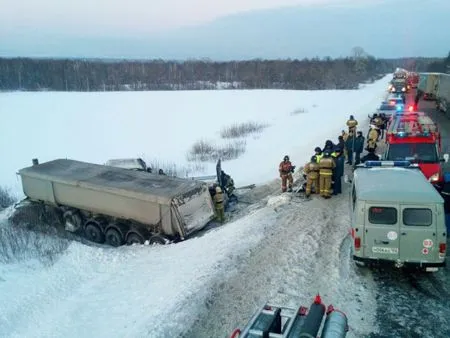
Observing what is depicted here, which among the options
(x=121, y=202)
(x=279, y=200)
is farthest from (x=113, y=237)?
(x=279, y=200)

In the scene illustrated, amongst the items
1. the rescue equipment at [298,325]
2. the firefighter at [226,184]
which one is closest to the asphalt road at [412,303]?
the rescue equipment at [298,325]

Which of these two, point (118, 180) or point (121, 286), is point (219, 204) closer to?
point (118, 180)

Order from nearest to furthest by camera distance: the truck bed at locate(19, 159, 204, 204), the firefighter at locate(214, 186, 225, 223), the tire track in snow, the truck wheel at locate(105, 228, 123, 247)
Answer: the tire track in snow, the truck bed at locate(19, 159, 204, 204), the truck wheel at locate(105, 228, 123, 247), the firefighter at locate(214, 186, 225, 223)

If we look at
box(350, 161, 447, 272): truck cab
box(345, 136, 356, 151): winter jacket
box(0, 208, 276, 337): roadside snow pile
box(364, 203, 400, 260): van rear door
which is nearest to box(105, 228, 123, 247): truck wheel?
box(0, 208, 276, 337): roadside snow pile

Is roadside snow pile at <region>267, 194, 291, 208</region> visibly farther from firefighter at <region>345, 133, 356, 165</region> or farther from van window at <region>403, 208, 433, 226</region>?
van window at <region>403, 208, 433, 226</region>

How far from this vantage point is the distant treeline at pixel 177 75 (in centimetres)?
9606

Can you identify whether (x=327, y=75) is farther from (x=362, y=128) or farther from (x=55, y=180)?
(x=55, y=180)

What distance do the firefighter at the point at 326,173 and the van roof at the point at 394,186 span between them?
8.86 ft

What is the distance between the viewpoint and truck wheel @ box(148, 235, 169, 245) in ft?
38.5

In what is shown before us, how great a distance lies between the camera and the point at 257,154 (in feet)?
85.7

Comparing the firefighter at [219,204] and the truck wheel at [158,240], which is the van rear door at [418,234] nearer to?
the truck wheel at [158,240]

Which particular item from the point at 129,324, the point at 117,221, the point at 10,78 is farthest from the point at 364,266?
the point at 10,78

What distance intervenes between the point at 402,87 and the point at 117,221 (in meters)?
41.5

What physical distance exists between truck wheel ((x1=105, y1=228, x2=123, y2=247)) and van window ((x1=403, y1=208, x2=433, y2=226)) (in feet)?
28.1
